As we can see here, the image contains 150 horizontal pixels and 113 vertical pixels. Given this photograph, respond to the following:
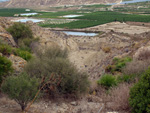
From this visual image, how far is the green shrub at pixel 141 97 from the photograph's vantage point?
5.27 meters

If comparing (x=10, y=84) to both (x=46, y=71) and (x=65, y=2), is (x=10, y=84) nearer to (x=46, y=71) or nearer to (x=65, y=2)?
(x=46, y=71)

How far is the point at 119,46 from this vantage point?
25500 mm

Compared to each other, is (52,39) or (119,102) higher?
(119,102)

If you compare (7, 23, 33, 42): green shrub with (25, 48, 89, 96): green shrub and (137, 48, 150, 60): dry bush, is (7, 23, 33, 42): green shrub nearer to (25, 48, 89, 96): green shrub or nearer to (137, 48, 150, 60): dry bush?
(137, 48, 150, 60): dry bush

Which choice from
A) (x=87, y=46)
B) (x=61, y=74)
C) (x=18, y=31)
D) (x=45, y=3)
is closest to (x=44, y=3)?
(x=45, y=3)

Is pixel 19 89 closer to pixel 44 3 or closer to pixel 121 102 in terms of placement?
pixel 121 102

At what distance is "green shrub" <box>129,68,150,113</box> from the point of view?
5266mm

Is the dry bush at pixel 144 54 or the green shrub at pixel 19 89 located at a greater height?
the green shrub at pixel 19 89

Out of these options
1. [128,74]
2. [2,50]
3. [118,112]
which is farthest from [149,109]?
[2,50]

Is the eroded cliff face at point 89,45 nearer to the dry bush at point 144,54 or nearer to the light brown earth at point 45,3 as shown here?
the dry bush at point 144,54

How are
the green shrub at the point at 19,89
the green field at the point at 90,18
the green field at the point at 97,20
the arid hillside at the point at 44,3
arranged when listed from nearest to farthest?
the green shrub at the point at 19,89, the green field at the point at 97,20, the green field at the point at 90,18, the arid hillside at the point at 44,3

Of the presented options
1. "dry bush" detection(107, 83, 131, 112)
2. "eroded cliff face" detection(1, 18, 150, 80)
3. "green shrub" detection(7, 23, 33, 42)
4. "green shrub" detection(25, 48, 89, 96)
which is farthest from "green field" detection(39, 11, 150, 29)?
"dry bush" detection(107, 83, 131, 112)

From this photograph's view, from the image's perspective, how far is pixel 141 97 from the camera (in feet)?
17.8

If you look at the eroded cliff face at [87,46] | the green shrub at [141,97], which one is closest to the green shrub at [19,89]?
the green shrub at [141,97]
